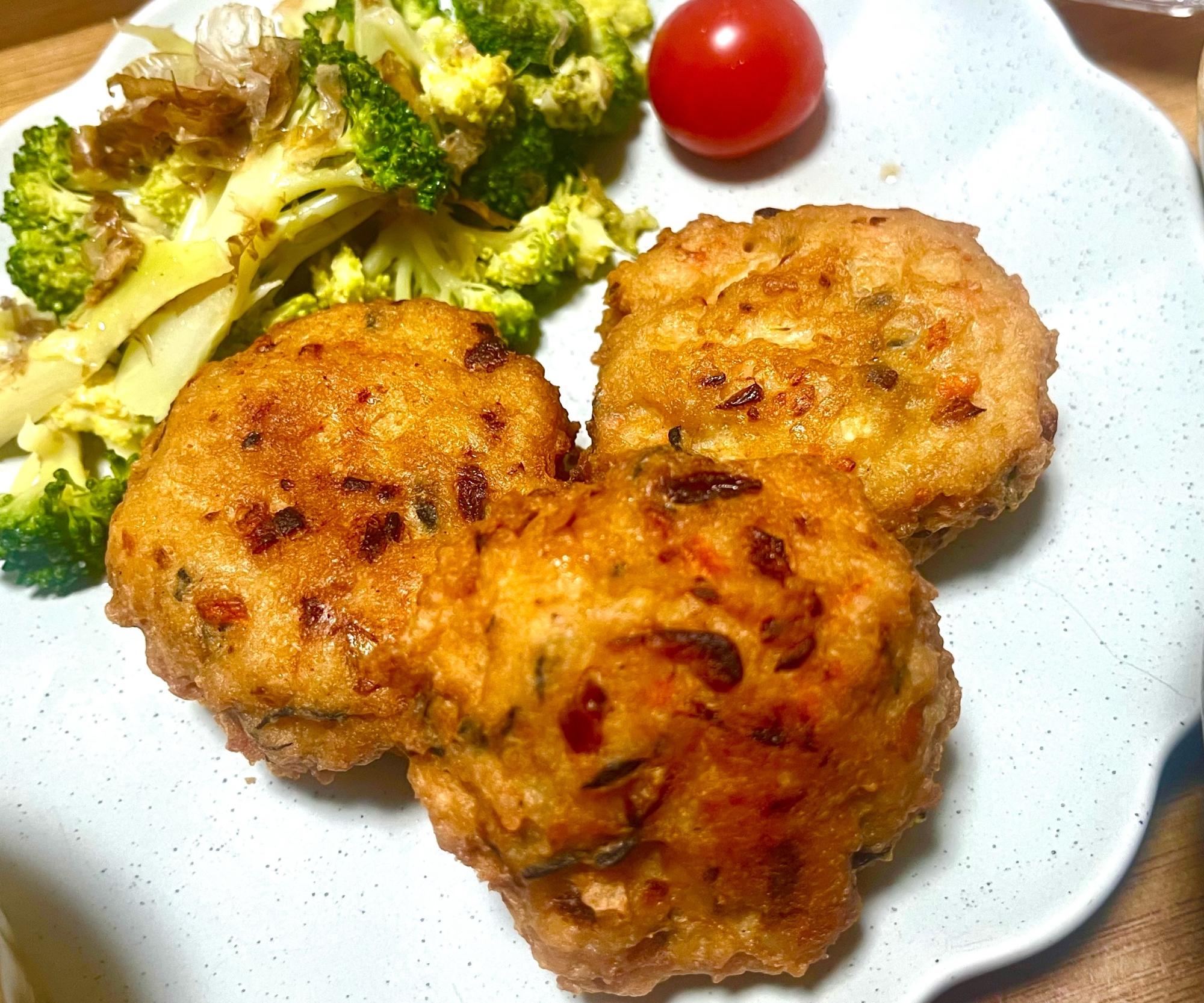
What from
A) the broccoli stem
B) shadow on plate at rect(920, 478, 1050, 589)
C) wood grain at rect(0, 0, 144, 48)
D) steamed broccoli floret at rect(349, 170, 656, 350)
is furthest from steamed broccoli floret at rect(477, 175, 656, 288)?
wood grain at rect(0, 0, 144, 48)

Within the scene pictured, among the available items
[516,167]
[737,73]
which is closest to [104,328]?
[516,167]

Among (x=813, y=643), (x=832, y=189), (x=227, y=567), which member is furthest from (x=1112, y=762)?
(x=227, y=567)

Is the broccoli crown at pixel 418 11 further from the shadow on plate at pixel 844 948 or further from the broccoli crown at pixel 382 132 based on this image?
the shadow on plate at pixel 844 948

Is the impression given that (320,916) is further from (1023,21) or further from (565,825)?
(1023,21)

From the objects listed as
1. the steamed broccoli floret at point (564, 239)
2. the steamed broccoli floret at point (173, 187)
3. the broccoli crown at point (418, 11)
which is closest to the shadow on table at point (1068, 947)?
the steamed broccoli floret at point (564, 239)

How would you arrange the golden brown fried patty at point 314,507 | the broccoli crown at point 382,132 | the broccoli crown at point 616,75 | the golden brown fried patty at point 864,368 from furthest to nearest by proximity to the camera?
the broccoli crown at point 616,75, the broccoli crown at point 382,132, the golden brown fried patty at point 864,368, the golden brown fried patty at point 314,507

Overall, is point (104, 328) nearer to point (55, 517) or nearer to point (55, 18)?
point (55, 517)
